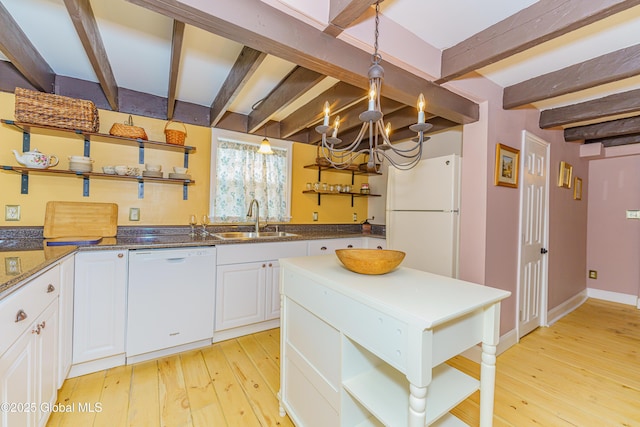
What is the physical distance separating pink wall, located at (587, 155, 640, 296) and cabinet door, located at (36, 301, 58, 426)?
5.94 m

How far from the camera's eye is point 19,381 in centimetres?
108

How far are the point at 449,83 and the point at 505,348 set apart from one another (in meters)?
2.30

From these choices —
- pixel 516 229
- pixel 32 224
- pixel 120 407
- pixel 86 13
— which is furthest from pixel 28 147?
pixel 516 229

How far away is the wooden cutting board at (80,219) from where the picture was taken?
2.19 m

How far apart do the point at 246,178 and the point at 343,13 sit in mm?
2115

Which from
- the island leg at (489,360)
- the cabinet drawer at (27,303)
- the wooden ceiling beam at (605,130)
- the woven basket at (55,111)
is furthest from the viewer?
the wooden ceiling beam at (605,130)

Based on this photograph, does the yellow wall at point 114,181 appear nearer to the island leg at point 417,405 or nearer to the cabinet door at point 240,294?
the cabinet door at point 240,294

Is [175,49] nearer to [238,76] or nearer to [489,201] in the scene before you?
[238,76]

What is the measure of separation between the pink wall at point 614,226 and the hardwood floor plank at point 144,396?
5.50 metres

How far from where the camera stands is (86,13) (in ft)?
4.59

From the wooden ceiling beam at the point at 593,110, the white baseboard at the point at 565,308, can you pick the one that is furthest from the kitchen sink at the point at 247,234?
the white baseboard at the point at 565,308

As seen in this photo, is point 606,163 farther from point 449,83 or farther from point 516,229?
point 449,83

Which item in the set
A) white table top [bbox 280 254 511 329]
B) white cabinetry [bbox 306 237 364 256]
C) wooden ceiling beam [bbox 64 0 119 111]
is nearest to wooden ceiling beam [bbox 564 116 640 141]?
white cabinetry [bbox 306 237 364 256]

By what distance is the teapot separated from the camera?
2008mm
